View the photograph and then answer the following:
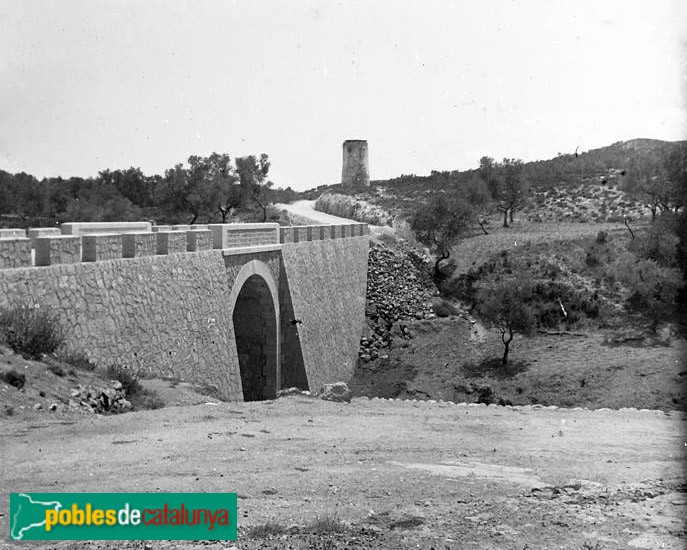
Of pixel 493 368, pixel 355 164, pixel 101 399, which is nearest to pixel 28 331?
pixel 101 399

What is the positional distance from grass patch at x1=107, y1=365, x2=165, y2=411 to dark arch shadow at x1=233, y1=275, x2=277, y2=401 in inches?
331

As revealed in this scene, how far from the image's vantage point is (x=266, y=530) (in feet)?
14.5

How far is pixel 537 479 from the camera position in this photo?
5.99m

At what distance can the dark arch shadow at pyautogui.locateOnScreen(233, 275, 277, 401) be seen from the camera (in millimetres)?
18016

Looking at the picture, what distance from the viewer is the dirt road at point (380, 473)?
15.1ft

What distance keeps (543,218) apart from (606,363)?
1149 inches

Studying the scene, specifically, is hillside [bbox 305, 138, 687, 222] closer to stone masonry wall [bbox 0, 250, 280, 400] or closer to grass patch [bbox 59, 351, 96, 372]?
stone masonry wall [bbox 0, 250, 280, 400]

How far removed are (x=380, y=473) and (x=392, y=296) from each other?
24920mm

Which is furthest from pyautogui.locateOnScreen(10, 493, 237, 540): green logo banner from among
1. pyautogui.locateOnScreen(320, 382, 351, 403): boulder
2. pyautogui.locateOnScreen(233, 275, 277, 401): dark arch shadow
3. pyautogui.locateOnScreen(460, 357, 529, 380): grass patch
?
pyautogui.locateOnScreen(460, 357, 529, 380): grass patch

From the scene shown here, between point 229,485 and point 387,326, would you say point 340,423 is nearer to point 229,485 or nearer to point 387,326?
point 229,485

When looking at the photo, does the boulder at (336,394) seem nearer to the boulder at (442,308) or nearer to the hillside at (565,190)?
the boulder at (442,308)

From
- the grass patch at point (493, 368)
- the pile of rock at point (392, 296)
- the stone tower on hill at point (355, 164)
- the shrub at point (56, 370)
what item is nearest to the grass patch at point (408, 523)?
the shrub at point (56, 370)

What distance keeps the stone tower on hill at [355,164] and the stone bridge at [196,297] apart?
40667 mm

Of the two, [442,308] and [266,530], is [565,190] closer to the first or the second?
[442,308]
